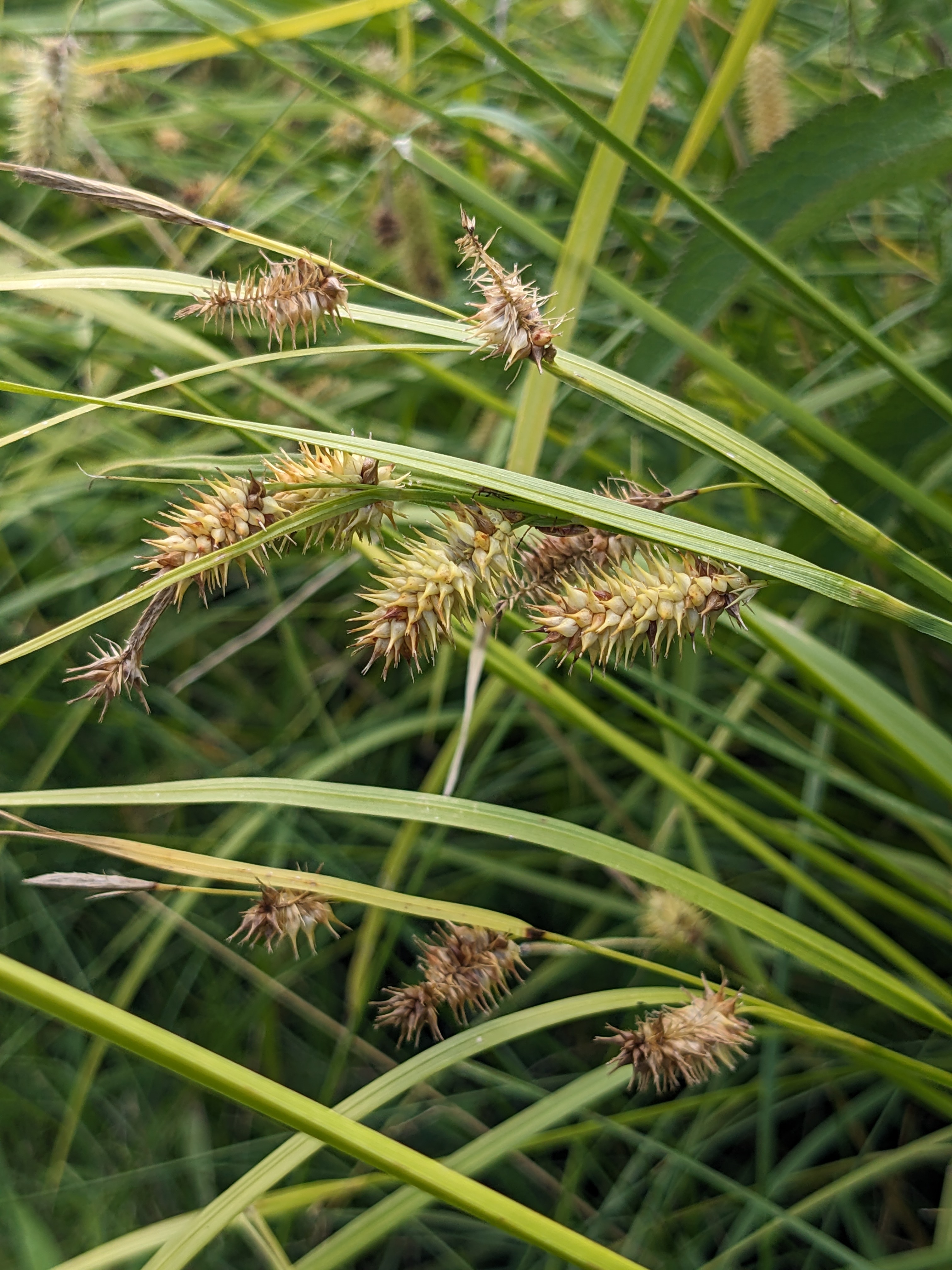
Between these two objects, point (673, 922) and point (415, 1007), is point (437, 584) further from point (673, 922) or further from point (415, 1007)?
point (673, 922)

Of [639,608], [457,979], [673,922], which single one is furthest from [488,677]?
[639,608]

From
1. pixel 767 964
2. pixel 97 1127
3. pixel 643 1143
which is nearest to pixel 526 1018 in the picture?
pixel 643 1143

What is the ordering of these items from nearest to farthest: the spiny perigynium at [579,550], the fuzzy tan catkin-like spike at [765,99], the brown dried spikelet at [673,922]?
the spiny perigynium at [579,550]
the brown dried spikelet at [673,922]
the fuzzy tan catkin-like spike at [765,99]

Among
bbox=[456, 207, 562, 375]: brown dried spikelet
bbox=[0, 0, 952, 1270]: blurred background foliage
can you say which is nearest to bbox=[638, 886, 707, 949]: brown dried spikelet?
bbox=[0, 0, 952, 1270]: blurred background foliage

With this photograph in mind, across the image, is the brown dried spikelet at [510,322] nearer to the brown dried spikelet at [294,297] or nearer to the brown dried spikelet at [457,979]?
the brown dried spikelet at [294,297]

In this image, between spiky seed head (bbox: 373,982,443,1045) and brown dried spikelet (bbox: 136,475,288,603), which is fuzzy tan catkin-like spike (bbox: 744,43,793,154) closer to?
brown dried spikelet (bbox: 136,475,288,603)

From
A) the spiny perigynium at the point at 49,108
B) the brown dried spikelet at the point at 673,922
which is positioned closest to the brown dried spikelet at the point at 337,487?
the brown dried spikelet at the point at 673,922
